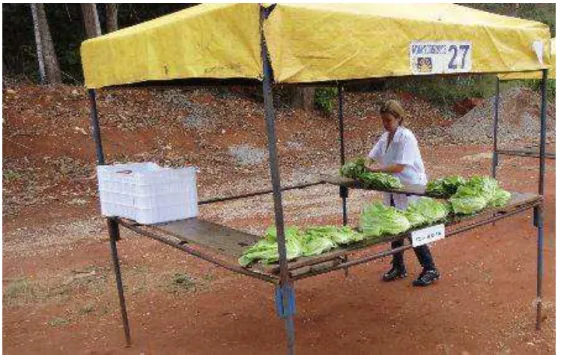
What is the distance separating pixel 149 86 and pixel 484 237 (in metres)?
4.92

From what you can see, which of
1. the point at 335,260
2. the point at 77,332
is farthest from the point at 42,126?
the point at 335,260

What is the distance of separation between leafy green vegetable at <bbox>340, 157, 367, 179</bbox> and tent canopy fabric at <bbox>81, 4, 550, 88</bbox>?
1.94 metres

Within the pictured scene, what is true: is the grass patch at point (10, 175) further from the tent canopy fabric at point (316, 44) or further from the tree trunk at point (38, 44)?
the tent canopy fabric at point (316, 44)

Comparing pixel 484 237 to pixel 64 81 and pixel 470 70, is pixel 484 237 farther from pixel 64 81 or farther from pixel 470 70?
pixel 64 81

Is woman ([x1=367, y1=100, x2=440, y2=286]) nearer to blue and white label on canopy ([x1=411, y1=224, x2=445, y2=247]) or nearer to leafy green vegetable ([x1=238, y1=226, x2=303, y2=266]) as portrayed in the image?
blue and white label on canopy ([x1=411, y1=224, x2=445, y2=247])

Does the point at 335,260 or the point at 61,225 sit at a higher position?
the point at 335,260

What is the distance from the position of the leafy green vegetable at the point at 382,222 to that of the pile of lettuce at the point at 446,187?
4.00 feet

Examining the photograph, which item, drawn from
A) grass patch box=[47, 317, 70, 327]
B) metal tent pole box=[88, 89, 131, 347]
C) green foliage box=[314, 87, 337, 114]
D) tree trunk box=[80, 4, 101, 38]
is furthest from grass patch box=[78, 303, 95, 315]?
green foliage box=[314, 87, 337, 114]

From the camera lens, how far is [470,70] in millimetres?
3678

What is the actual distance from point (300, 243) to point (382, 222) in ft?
2.15

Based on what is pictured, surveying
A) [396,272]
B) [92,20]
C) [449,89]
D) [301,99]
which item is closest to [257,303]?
[396,272]

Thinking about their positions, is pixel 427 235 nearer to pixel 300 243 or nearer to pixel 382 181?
pixel 300 243

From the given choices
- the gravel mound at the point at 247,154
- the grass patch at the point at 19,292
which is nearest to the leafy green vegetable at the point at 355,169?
the grass patch at the point at 19,292

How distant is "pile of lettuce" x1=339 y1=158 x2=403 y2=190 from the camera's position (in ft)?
17.1
